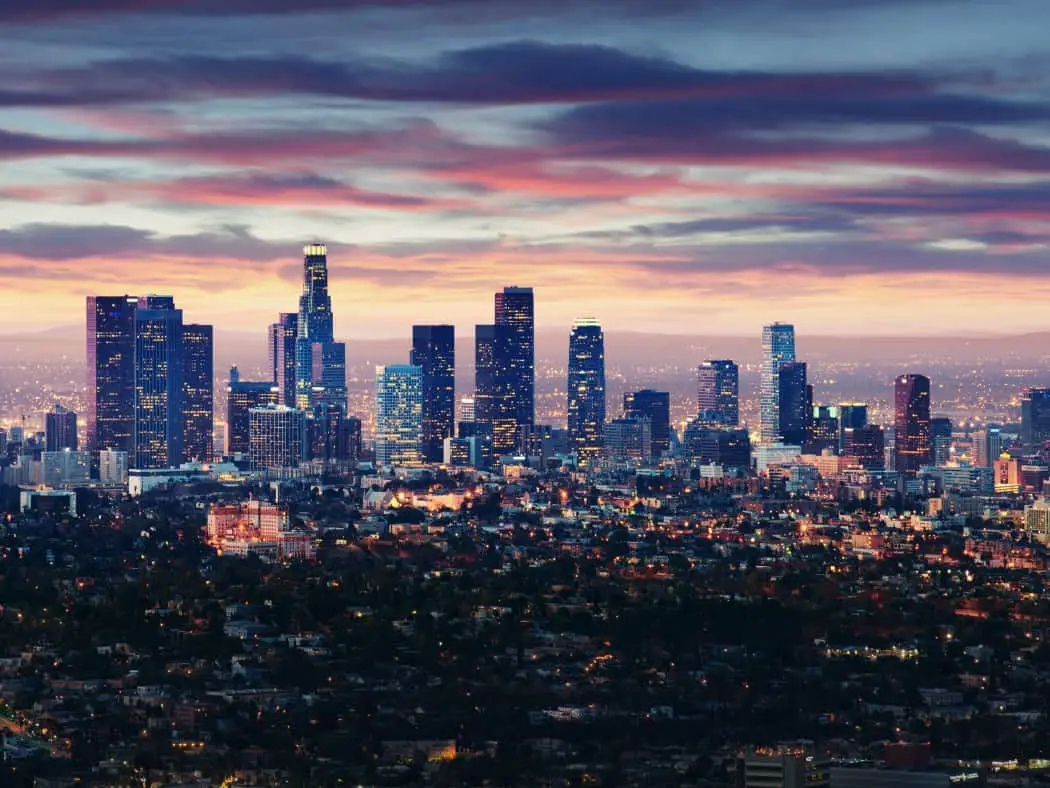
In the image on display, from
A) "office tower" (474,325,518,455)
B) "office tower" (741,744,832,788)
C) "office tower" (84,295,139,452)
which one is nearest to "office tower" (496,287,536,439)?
"office tower" (474,325,518,455)

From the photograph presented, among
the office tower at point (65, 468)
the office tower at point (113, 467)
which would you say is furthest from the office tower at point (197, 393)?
the office tower at point (65, 468)

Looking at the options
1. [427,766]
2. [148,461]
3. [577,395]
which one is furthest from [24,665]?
[577,395]

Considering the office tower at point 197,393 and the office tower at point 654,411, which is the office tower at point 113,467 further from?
the office tower at point 654,411

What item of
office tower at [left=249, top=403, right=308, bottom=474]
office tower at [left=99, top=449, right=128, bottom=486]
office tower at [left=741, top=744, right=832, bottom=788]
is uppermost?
office tower at [left=249, top=403, right=308, bottom=474]

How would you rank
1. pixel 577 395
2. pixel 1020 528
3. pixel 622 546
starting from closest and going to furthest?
1. pixel 622 546
2. pixel 1020 528
3. pixel 577 395

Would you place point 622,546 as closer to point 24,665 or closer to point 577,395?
point 24,665

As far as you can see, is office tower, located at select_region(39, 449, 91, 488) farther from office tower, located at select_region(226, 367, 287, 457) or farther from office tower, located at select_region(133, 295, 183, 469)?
office tower, located at select_region(226, 367, 287, 457)
